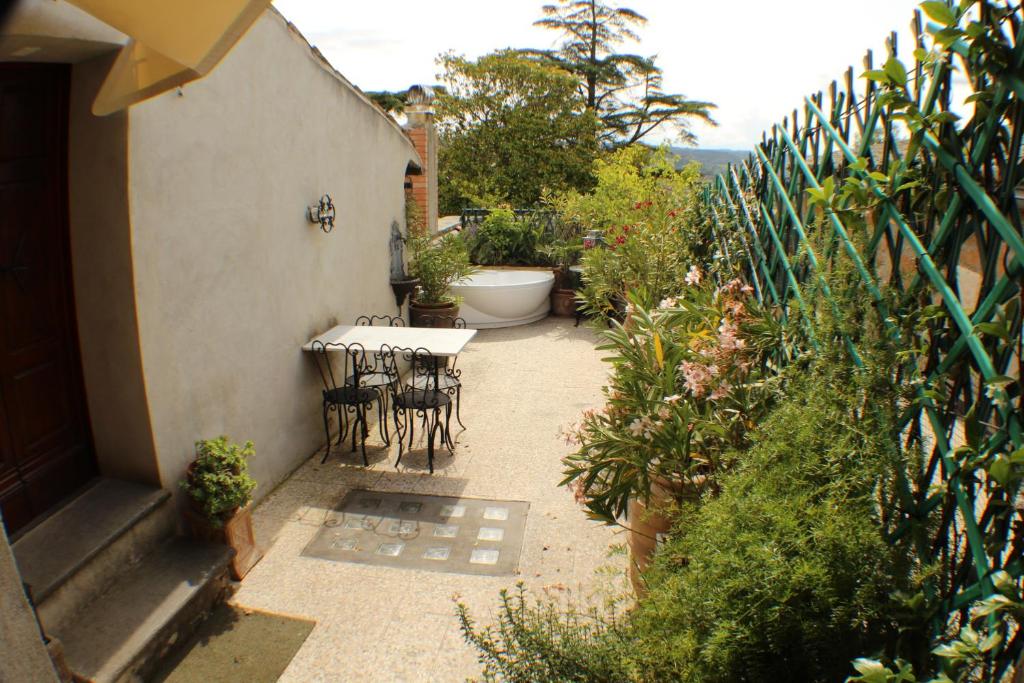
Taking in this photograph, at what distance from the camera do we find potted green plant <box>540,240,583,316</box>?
10.0 meters

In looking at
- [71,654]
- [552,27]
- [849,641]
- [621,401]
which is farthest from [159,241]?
[552,27]

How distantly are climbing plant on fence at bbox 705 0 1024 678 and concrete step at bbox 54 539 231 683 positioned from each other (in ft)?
9.99

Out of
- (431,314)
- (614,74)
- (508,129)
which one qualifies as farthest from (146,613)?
(614,74)

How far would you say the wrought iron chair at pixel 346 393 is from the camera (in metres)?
5.00

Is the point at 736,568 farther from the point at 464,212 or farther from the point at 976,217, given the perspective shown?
the point at 464,212

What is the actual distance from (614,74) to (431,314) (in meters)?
22.5

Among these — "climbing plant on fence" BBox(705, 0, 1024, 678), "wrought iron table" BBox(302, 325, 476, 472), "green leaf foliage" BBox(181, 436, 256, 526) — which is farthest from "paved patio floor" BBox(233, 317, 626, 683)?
"climbing plant on fence" BBox(705, 0, 1024, 678)

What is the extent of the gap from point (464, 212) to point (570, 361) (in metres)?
5.15

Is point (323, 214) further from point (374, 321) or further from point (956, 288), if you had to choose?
point (956, 288)

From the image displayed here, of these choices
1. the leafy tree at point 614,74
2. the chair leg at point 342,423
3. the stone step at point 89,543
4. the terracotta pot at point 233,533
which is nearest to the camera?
the stone step at point 89,543

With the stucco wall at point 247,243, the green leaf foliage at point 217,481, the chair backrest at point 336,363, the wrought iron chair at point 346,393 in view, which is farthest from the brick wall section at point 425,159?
the green leaf foliage at point 217,481

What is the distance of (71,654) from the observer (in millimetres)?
2732

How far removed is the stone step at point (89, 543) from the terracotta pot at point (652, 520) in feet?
8.30

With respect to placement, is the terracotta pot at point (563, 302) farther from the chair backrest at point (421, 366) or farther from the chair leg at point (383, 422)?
the chair leg at point (383, 422)
